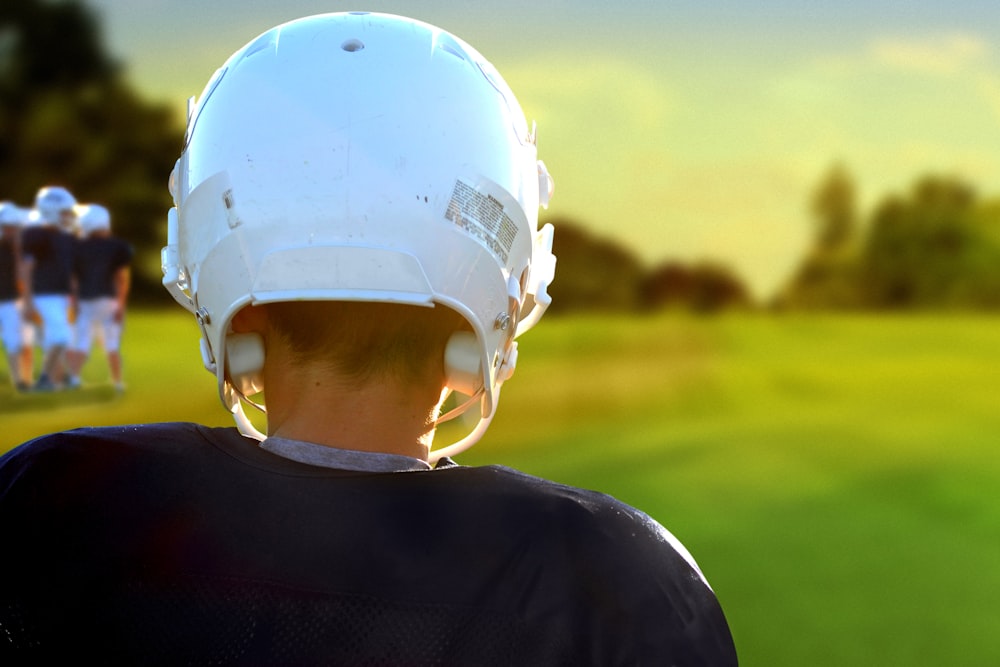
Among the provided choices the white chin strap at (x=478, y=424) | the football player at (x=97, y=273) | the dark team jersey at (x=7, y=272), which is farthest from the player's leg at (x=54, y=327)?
the white chin strap at (x=478, y=424)

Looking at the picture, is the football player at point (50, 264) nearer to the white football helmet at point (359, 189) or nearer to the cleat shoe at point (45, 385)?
the cleat shoe at point (45, 385)

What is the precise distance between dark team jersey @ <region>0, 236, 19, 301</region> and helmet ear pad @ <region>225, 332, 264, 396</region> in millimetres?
9633

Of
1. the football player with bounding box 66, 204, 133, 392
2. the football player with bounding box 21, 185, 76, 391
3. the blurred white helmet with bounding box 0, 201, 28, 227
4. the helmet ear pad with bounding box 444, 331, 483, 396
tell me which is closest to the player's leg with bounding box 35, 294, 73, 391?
the football player with bounding box 21, 185, 76, 391

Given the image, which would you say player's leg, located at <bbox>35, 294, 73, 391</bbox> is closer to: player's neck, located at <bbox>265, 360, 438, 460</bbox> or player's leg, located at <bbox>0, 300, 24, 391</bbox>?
player's leg, located at <bbox>0, 300, 24, 391</bbox>

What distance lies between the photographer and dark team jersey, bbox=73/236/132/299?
34.5ft

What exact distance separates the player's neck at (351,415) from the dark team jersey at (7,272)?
32.3 feet

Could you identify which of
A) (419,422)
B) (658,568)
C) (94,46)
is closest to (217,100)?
(419,422)

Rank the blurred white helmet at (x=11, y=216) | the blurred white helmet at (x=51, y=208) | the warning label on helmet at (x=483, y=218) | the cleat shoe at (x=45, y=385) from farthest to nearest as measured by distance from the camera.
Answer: the cleat shoe at (x=45, y=385)
the blurred white helmet at (x=11, y=216)
the blurred white helmet at (x=51, y=208)
the warning label on helmet at (x=483, y=218)

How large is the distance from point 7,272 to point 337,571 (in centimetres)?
1014

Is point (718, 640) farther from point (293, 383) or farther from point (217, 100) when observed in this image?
point (217, 100)

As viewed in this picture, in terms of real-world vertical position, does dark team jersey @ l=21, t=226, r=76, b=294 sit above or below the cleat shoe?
above

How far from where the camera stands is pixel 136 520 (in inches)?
57.2

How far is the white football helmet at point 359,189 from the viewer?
5.53 ft

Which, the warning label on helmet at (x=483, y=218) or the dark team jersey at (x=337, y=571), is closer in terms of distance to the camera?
the dark team jersey at (x=337, y=571)
